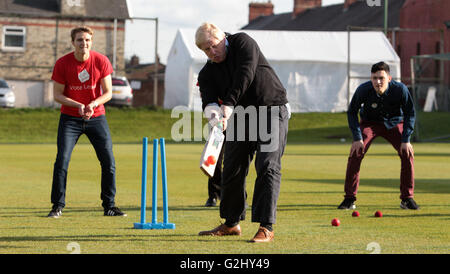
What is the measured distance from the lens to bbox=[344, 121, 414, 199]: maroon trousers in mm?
11453

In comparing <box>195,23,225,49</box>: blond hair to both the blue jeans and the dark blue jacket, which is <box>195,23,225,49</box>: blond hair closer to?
the blue jeans

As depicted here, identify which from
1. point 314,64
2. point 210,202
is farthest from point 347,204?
point 314,64

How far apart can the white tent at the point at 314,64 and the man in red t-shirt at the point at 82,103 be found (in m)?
33.9

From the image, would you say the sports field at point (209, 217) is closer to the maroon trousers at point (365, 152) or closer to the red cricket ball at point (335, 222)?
the red cricket ball at point (335, 222)

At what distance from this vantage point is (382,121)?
1165 centimetres

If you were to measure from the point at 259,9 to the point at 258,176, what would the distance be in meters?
81.1

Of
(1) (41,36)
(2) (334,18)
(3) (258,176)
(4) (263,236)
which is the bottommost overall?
(4) (263,236)

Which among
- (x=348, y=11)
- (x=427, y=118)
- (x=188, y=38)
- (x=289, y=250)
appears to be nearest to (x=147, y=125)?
(x=188, y=38)

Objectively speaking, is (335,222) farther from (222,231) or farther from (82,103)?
(82,103)

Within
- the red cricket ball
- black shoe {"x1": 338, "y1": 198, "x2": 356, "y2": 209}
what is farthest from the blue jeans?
black shoe {"x1": 338, "y1": 198, "x2": 356, "y2": 209}

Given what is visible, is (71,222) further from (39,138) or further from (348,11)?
(348,11)

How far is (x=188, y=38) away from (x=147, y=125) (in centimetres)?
842

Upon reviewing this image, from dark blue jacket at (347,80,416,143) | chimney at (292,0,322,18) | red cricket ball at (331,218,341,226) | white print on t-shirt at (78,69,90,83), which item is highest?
chimney at (292,0,322,18)
